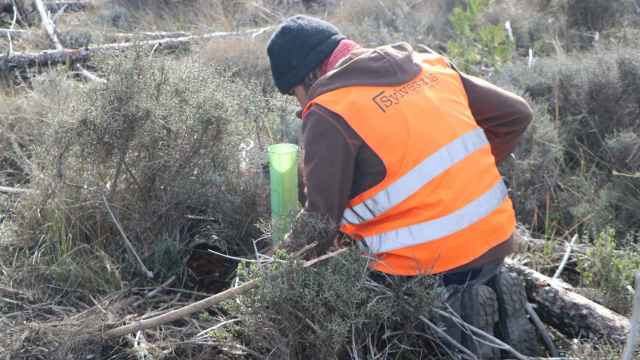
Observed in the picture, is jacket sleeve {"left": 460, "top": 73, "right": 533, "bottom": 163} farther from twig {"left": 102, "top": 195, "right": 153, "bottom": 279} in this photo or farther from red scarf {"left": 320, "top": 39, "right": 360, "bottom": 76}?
twig {"left": 102, "top": 195, "right": 153, "bottom": 279}

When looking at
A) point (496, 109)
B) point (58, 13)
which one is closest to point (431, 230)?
point (496, 109)

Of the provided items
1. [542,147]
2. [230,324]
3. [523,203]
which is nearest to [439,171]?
[230,324]

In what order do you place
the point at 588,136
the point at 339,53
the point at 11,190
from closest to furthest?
the point at 339,53
the point at 11,190
the point at 588,136

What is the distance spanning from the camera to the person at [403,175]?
2568 millimetres

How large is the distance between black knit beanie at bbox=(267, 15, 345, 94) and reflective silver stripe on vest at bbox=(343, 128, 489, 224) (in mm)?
675

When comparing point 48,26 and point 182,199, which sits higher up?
point 182,199

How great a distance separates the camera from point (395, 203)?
2.63 metres

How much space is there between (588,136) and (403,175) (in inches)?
119

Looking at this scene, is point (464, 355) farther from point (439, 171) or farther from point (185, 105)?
point (185, 105)

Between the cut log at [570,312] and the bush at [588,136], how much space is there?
0.85 meters

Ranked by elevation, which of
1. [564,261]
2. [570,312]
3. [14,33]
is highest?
[570,312]

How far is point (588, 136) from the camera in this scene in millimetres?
5027

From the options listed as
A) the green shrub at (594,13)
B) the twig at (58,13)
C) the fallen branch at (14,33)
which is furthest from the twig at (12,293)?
the green shrub at (594,13)

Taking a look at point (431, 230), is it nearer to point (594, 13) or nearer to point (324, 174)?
point (324, 174)
